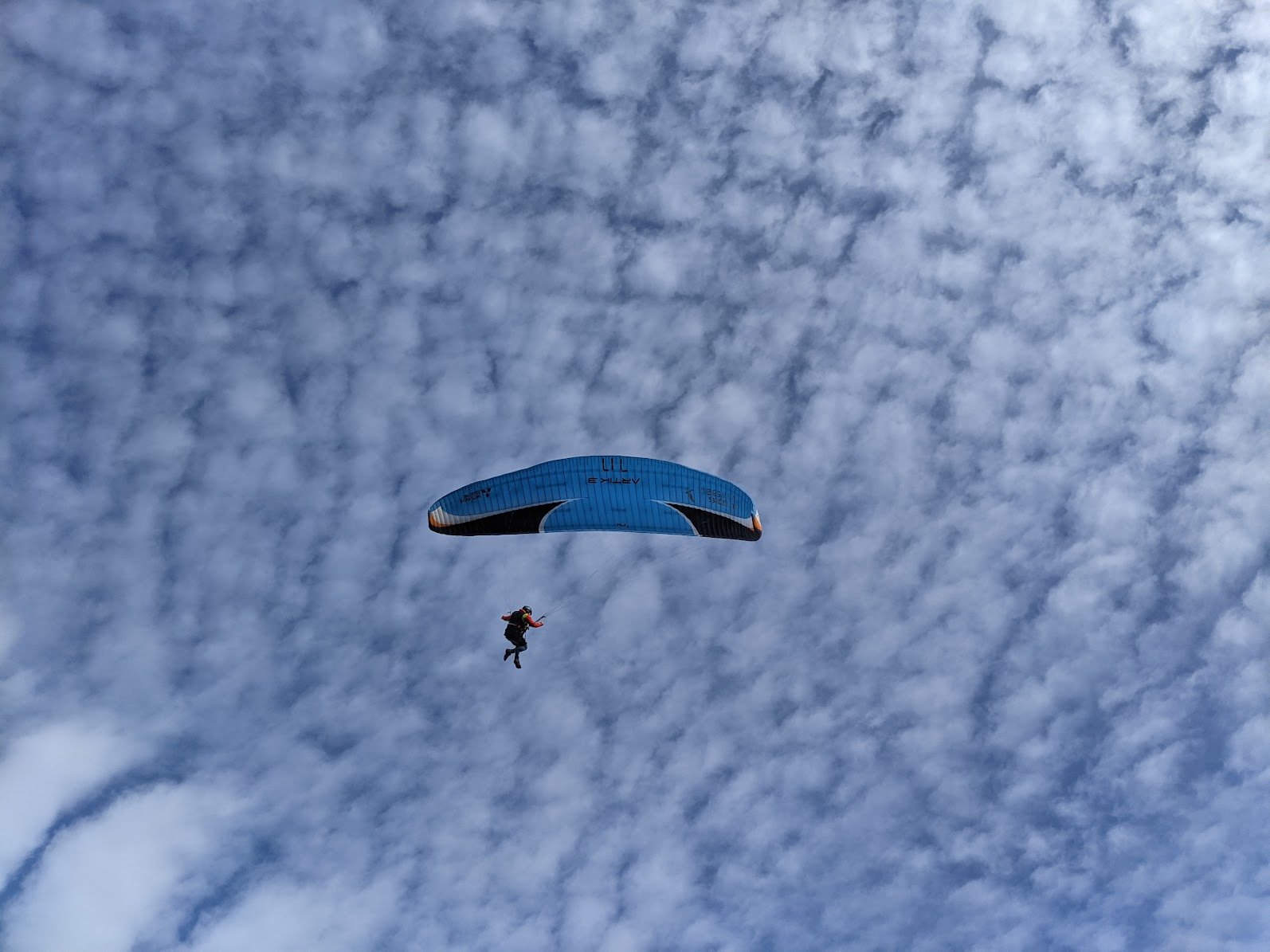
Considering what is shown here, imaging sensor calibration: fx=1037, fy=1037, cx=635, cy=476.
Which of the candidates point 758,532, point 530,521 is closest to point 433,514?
point 530,521

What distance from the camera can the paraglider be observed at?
132 ft

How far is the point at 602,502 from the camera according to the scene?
40.7 m

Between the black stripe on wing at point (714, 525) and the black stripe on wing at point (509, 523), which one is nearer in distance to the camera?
the black stripe on wing at point (714, 525)

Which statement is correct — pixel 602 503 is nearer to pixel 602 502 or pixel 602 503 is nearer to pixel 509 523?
pixel 602 502

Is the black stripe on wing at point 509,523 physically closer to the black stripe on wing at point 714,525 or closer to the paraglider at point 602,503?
the paraglider at point 602,503

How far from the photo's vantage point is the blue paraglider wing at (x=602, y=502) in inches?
1588

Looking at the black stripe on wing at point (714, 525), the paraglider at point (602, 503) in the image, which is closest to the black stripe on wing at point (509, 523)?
the paraglider at point (602, 503)

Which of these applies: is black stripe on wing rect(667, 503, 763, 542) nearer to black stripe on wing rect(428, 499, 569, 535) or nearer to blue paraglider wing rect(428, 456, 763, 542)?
blue paraglider wing rect(428, 456, 763, 542)

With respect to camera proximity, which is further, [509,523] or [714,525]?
[509,523]

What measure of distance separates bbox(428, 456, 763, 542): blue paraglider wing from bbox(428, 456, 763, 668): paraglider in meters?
0.03

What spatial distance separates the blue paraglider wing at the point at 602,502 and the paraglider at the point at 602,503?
0.03m

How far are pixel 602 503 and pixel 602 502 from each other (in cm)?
4

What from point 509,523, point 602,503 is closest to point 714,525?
point 602,503

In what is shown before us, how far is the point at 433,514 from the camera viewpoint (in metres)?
41.6
